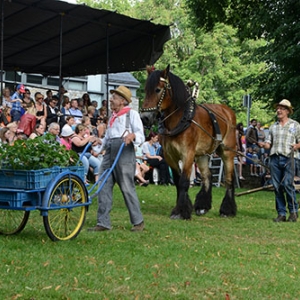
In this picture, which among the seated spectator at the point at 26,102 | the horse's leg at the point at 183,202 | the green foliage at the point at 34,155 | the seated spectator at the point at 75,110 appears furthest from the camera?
the seated spectator at the point at 75,110

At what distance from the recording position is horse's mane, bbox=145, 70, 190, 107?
12.0m

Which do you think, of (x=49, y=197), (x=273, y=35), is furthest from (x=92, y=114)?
(x=49, y=197)

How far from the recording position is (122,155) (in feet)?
33.1

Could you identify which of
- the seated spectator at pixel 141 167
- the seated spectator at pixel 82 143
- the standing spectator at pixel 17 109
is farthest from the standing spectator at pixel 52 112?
the seated spectator at pixel 141 167

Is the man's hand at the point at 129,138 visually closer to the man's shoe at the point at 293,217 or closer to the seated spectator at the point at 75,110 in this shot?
the man's shoe at the point at 293,217

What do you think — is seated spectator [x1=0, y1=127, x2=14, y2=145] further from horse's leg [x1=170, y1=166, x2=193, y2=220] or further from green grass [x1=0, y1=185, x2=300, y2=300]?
horse's leg [x1=170, y1=166, x2=193, y2=220]

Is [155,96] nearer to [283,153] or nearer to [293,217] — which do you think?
[283,153]

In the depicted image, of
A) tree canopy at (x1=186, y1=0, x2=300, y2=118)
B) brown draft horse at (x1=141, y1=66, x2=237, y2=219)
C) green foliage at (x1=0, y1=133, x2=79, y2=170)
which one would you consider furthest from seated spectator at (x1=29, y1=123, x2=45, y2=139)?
tree canopy at (x1=186, y1=0, x2=300, y2=118)

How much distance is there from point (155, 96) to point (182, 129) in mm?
860

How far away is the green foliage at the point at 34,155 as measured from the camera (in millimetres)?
8742

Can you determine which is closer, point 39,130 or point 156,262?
point 156,262

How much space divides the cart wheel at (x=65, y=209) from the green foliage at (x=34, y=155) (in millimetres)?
267

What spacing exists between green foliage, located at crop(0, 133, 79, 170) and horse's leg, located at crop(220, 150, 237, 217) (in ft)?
16.6

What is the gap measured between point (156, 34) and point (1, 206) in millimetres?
14206
